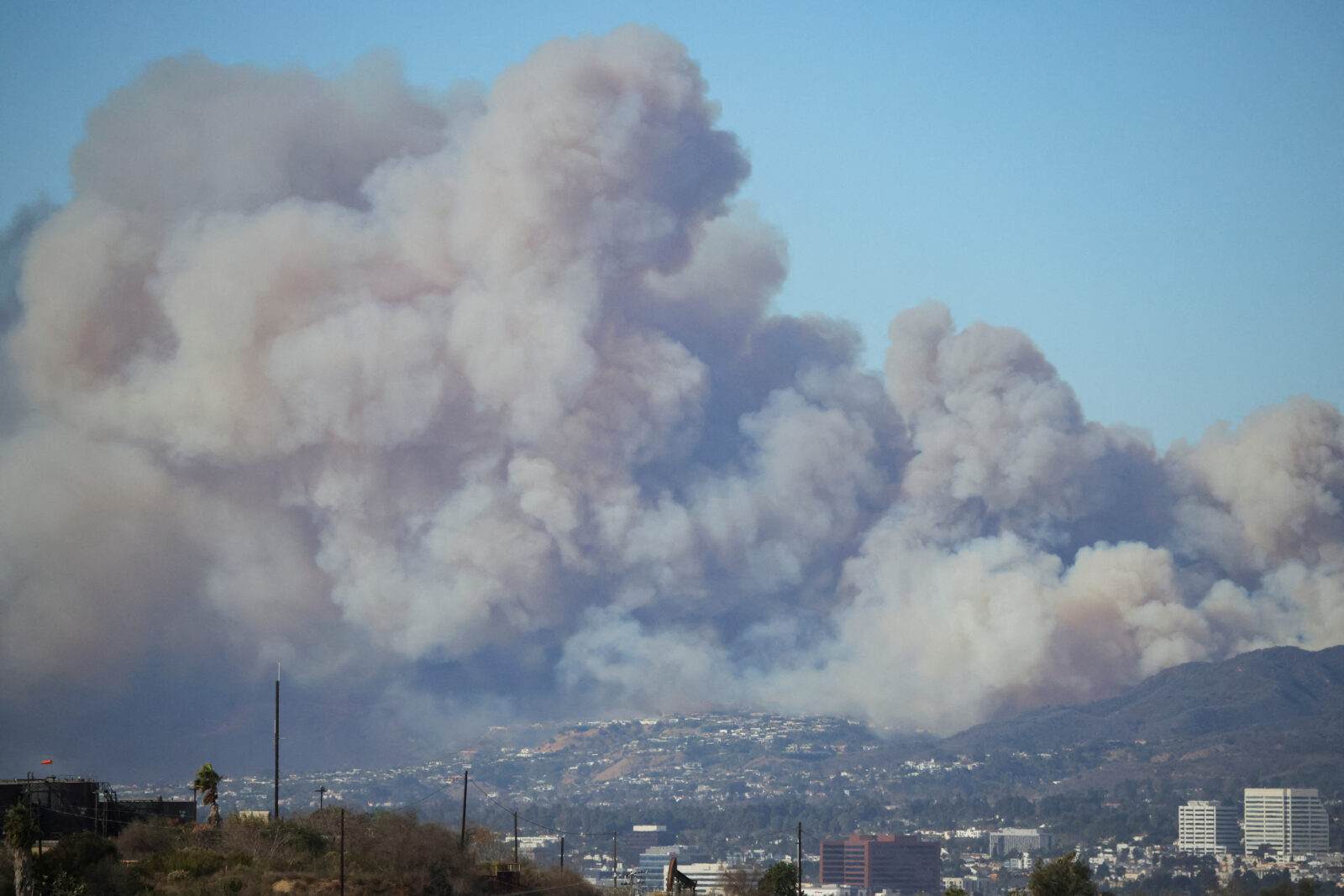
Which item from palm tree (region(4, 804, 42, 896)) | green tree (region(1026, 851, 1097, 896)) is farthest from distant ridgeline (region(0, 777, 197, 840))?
green tree (region(1026, 851, 1097, 896))

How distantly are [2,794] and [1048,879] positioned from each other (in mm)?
48336

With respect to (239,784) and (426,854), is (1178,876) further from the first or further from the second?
(426,854)

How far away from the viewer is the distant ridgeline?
60219mm

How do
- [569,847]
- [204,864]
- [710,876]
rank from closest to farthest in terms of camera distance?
[204,864] < [710,876] < [569,847]

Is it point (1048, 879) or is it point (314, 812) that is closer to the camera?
point (314, 812)

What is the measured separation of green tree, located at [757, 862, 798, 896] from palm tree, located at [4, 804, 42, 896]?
3908cm

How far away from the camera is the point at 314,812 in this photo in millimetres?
66312

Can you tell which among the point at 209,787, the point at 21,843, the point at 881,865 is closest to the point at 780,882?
the point at 209,787

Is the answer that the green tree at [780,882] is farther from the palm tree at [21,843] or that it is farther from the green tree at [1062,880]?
the palm tree at [21,843]

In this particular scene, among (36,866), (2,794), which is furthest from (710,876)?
(36,866)

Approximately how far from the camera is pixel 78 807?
6338 cm

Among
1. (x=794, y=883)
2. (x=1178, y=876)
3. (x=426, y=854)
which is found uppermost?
(x=426, y=854)

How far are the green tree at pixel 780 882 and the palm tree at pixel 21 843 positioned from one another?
3908 centimetres

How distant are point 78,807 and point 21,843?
18.6 metres
